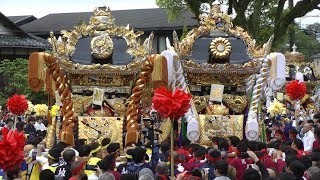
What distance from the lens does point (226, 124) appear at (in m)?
11.7

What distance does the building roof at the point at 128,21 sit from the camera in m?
34.2

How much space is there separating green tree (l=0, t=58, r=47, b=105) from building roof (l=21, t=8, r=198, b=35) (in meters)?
11.3

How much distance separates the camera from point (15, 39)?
27875 millimetres

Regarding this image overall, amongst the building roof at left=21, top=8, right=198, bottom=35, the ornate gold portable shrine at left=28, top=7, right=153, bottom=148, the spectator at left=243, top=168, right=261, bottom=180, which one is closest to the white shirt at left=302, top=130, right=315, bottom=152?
the ornate gold portable shrine at left=28, top=7, right=153, bottom=148

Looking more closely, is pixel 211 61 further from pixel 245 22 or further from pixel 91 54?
pixel 245 22

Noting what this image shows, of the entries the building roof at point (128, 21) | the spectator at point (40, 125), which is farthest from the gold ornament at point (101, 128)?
the building roof at point (128, 21)

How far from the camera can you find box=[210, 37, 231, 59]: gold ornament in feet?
39.1

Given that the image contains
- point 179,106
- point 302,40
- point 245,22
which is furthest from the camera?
point 302,40

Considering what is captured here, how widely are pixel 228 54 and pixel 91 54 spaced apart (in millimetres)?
2736

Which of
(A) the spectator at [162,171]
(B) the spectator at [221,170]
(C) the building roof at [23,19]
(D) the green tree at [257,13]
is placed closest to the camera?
→ (B) the spectator at [221,170]

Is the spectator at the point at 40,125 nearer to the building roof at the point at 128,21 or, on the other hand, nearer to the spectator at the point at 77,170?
the spectator at the point at 77,170

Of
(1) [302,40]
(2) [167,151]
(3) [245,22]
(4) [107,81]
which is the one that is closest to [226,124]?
(4) [107,81]

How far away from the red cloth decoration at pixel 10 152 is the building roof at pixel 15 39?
20965 millimetres

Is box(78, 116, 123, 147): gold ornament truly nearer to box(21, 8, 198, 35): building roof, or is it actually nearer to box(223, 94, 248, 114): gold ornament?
box(223, 94, 248, 114): gold ornament
